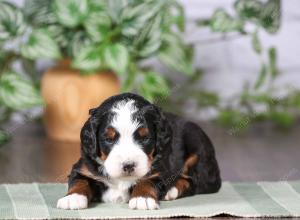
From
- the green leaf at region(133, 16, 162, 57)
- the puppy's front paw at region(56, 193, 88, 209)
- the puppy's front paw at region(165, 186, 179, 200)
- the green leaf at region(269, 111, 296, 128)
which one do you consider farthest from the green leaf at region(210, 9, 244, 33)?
the puppy's front paw at region(56, 193, 88, 209)

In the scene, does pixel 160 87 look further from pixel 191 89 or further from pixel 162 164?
pixel 162 164

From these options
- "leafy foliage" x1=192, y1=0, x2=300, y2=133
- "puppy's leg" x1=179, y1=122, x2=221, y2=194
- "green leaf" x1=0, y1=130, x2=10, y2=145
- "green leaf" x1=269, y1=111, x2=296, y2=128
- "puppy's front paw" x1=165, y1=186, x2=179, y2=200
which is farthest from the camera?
"green leaf" x1=269, y1=111, x2=296, y2=128

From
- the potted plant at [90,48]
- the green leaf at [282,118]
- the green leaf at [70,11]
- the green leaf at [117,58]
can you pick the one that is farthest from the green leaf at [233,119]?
the green leaf at [70,11]

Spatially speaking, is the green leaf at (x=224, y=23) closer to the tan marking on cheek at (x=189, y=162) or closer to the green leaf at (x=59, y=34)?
the green leaf at (x=59, y=34)

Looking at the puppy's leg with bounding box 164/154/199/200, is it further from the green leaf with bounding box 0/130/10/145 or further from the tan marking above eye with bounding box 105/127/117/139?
the green leaf with bounding box 0/130/10/145

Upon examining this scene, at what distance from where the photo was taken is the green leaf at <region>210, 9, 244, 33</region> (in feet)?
13.6

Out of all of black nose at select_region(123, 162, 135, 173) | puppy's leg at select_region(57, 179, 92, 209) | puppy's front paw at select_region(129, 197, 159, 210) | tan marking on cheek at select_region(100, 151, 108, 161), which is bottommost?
puppy's front paw at select_region(129, 197, 159, 210)

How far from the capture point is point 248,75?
205 inches

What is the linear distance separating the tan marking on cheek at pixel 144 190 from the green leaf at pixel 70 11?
1.53 m

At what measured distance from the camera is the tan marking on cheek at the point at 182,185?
2697 mm

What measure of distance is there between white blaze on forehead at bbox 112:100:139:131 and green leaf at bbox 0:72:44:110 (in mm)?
1358

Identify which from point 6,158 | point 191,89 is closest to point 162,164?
point 6,158

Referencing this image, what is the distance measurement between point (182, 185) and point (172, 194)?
0.23 ft

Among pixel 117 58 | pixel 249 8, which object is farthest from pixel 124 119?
pixel 249 8
